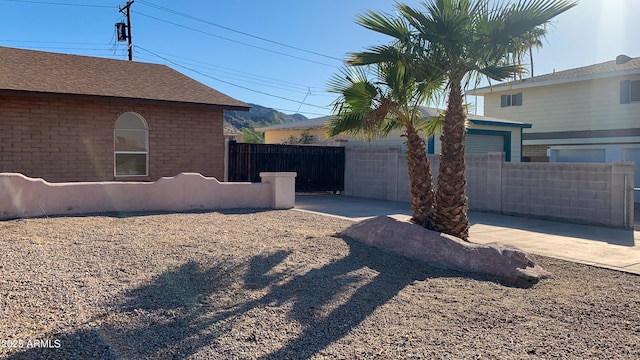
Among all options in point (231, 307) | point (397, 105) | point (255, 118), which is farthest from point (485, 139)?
point (255, 118)

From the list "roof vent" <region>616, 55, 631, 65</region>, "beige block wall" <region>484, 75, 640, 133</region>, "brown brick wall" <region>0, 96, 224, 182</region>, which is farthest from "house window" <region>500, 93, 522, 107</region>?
"brown brick wall" <region>0, 96, 224, 182</region>

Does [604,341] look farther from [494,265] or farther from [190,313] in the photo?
[190,313]

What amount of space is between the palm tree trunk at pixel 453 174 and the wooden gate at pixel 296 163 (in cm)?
1052

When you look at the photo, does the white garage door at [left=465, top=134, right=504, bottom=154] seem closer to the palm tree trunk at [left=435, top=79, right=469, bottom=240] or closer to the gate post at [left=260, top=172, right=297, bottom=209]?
the gate post at [left=260, top=172, right=297, bottom=209]

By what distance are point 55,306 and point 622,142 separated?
22211mm

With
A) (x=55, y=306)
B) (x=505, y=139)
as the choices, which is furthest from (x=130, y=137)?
(x=505, y=139)

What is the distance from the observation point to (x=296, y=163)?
64.5ft

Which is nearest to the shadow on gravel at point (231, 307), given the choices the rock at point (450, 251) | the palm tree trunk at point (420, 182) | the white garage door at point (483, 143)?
the rock at point (450, 251)

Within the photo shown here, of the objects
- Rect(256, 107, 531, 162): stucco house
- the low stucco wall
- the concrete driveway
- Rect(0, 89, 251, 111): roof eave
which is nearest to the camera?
the concrete driveway

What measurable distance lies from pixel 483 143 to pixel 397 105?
14310 millimetres

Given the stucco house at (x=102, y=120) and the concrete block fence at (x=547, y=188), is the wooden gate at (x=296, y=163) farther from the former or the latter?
the concrete block fence at (x=547, y=188)

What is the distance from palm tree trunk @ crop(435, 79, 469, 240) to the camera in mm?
8562

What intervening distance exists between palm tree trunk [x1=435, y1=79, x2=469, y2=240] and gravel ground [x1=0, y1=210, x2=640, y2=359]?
1266 mm

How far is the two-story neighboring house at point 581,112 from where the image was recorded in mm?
21234
